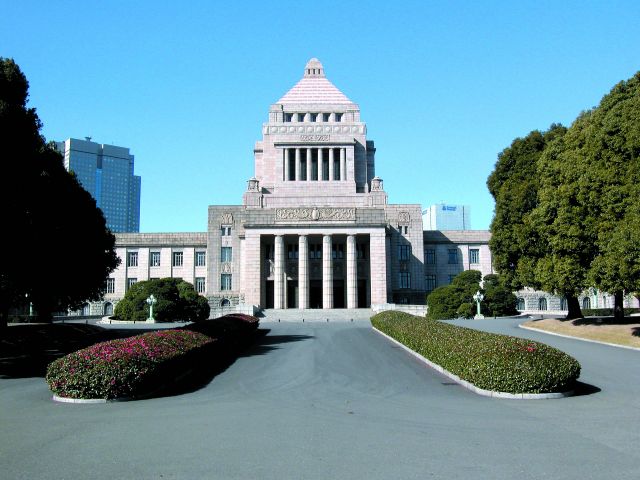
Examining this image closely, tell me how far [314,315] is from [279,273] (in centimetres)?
776

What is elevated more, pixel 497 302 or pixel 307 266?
pixel 307 266

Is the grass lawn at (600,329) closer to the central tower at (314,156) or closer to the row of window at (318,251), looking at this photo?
the row of window at (318,251)

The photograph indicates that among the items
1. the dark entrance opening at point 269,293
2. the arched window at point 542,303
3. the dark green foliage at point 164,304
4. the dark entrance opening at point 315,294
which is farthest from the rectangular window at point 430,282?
the dark green foliage at point 164,304

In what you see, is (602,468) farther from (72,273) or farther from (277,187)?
(277,187)

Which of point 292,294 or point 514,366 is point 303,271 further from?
point 514,366

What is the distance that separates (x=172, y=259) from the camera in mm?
75188

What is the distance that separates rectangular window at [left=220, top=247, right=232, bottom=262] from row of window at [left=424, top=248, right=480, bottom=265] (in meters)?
25.5

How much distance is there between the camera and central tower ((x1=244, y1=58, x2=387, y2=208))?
70188mm

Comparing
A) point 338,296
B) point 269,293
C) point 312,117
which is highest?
point 312,117

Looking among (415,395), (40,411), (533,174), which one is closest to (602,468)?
(415,395)

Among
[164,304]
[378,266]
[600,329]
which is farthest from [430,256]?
[600,329]

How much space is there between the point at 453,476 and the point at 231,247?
214 feet

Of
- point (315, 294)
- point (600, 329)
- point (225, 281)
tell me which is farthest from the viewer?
point (225, 281)

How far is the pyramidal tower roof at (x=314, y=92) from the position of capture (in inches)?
3137
